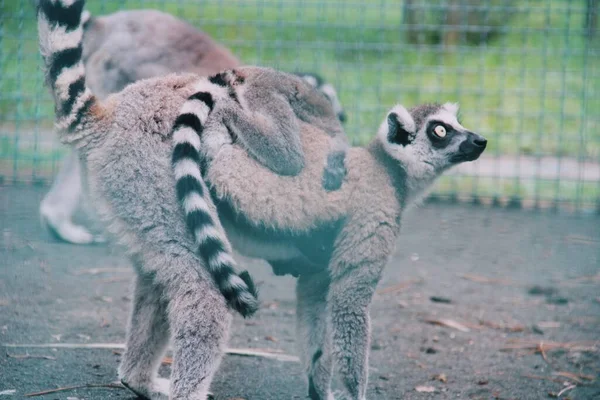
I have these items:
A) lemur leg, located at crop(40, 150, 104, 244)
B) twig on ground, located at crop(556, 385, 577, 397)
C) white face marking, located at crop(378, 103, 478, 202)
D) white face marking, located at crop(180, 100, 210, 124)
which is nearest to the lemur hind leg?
white face marking, located at crop(180, 100, 210, 124)

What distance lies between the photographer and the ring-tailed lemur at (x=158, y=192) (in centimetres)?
311

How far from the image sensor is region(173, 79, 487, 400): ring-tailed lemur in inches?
137

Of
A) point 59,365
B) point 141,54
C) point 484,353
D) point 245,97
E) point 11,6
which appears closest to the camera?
point 245,97

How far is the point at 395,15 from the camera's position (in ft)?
31.1

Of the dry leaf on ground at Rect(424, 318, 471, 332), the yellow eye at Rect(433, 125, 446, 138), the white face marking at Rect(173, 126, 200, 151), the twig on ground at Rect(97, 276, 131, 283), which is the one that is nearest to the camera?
the white face marking at Rect(173, 126, 200, 151)

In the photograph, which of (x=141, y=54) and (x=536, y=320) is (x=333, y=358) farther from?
(x=141, y=54)

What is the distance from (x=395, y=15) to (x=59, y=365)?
6622 mm

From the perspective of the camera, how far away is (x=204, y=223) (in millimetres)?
3080

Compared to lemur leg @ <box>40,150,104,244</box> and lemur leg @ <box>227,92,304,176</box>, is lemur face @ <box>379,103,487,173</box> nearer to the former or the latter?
lemur leg @ <box>227,92,304,176</box>

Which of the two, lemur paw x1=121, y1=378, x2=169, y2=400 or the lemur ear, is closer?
lemur paw x1=121, y1=378, x2=169, y2=400

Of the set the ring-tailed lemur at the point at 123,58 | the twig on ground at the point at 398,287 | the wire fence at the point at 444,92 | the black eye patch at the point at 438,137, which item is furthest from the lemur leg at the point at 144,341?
the wire fence at the point at 444,92

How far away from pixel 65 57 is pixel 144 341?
1.29 m

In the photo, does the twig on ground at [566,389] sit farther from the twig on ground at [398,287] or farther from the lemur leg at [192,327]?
the lemur leg at [192,327]

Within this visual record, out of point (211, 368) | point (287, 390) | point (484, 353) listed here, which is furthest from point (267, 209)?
point (484, 353)
